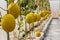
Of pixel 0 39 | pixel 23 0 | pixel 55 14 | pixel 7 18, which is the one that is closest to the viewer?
pixel 7 18

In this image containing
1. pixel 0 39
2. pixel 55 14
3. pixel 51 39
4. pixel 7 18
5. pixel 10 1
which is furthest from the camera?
pixel 55 14

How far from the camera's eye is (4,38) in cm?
158

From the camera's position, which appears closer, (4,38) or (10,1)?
(10,1)

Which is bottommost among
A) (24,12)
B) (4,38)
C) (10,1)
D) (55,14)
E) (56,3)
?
(55,14)

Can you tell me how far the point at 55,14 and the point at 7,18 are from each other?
10.9 meters

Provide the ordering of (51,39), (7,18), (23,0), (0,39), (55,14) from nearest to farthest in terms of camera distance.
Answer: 1. (7,18)
2. (23,0)
3. (0,39)
4. (51,39)
5. (55,14)

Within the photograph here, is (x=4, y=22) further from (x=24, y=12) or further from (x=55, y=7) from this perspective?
(x=55, y=7)

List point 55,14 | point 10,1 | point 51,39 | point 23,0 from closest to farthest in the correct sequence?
1. point 10,1
2. point 23,0
3. point 51,39
4. point 55,14

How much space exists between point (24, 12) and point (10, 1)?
450mm

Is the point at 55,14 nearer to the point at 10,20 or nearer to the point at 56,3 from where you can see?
the point at 56,3

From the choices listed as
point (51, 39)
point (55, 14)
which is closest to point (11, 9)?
point (51, 39)

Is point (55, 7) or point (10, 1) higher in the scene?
point (10, 1)

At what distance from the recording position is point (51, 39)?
3789 millimetres

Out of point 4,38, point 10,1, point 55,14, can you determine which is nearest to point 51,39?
point 4,38
